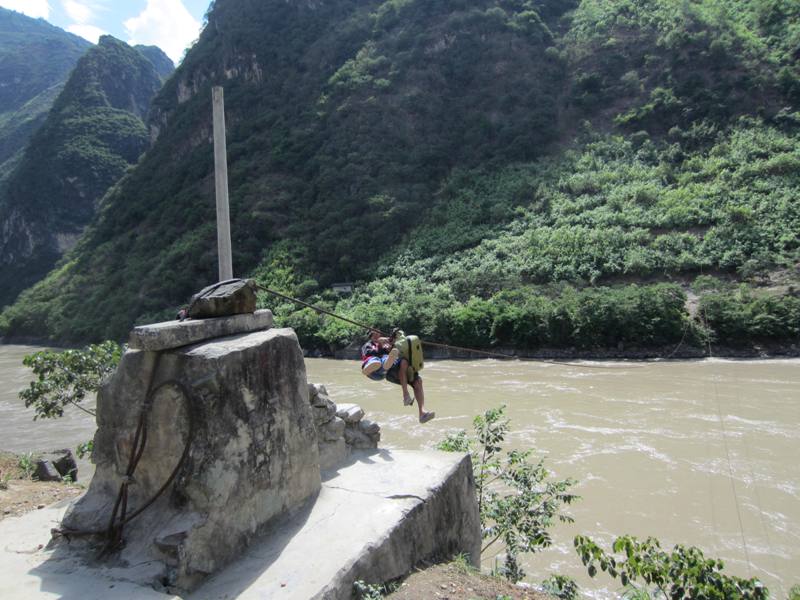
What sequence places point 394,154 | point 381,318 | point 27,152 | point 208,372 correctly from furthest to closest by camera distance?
point 27,152 → point 394,154 → point 381,318 → point 208,372

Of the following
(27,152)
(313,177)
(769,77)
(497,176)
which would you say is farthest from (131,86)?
(769,77)

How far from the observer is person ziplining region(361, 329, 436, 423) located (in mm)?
5953

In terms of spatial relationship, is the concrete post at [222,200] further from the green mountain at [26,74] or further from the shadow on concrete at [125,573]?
the green mountain at [26,74]

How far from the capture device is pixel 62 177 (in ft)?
241

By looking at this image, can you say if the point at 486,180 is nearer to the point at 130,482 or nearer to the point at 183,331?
the point at 183,331

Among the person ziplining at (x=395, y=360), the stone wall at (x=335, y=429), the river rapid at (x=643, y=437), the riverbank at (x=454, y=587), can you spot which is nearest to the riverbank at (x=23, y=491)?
the stone wall at (x=335, y=429)

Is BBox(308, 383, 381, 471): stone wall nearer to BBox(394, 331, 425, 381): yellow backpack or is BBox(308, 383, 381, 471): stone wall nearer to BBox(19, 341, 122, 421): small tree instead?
BBox(394, 331, 425, 381): yellow backpack

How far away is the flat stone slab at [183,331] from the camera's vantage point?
3.49m

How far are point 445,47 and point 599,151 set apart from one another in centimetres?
2183

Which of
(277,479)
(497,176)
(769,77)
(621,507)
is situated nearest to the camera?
(277,479)

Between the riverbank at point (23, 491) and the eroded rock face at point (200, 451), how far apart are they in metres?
2.70

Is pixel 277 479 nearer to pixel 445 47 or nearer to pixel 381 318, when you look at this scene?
pixel 381 318

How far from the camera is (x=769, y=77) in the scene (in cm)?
3728

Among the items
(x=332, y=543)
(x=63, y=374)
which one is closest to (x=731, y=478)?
(x=332, y=543)
